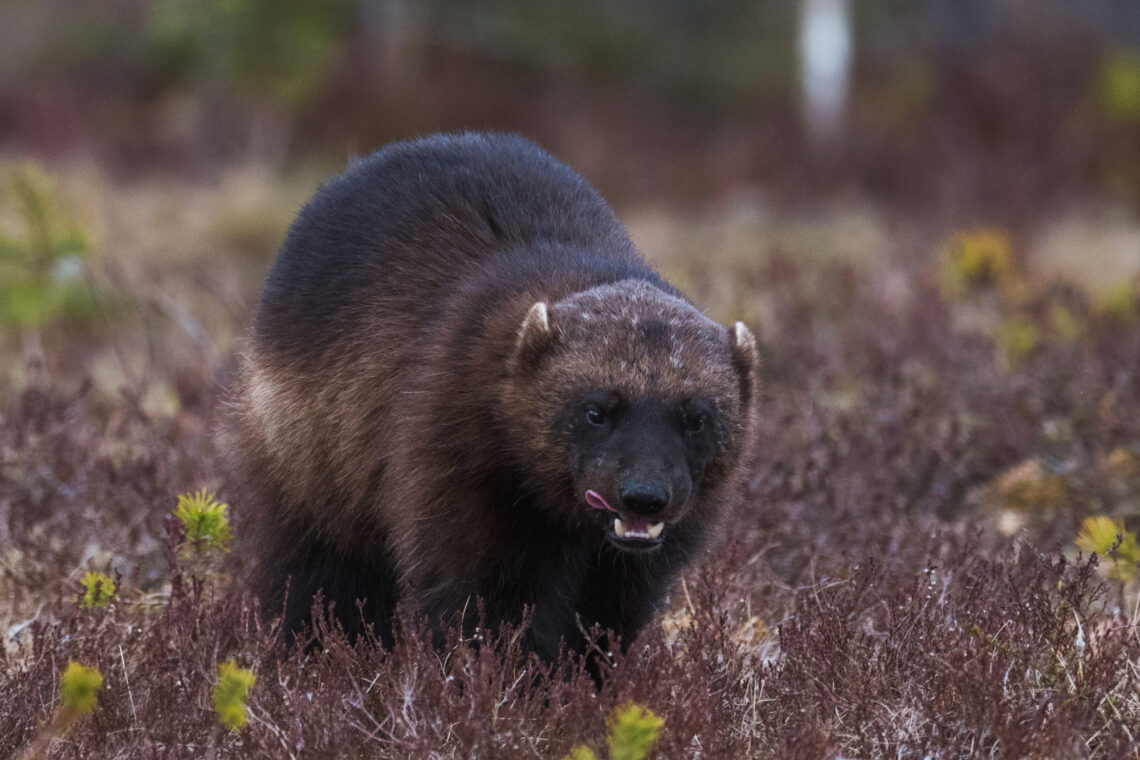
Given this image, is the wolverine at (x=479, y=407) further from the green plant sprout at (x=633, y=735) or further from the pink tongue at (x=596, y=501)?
the green plant sprout at (x=633, y=735)

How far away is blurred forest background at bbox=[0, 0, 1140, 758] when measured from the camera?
336cm

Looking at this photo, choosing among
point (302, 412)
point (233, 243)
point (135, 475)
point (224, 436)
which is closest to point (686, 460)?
point (302, 412)

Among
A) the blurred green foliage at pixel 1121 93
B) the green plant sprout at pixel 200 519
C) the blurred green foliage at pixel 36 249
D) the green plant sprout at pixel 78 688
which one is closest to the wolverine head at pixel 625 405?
the green plant sprout at pixel 200 519

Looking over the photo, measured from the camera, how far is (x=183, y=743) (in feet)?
10.4

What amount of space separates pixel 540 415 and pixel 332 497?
0.75 metres

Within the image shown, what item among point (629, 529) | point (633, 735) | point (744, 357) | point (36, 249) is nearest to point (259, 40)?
point (36, 249)

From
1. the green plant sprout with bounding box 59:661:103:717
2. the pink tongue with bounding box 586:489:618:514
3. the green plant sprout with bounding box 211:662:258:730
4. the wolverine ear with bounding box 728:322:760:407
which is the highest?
the wolverine ear with bounding box 728:322:760:407

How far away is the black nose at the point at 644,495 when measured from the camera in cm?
316

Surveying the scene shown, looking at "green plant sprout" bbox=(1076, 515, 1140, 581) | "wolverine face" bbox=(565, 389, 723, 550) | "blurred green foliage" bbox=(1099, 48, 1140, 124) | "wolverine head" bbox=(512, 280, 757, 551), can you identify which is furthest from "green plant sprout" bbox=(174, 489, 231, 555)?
"blurred green foliage" bbox=(1099, 48, 1140, 124)

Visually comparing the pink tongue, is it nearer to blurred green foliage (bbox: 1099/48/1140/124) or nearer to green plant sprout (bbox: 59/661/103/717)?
green plant sprout (bbox: 59/661/103/717)

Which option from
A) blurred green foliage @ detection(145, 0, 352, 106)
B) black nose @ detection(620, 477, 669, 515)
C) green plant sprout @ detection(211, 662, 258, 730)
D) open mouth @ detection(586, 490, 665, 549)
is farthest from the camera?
blurred green foliage @ detection(145, 0, 352, 106)

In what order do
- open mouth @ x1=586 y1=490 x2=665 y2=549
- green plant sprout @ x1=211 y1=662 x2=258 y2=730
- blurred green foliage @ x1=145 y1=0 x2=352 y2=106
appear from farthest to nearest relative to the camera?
1. blurred green foliage @ x1=145 y1=0 x2=352 y2=106
2. open mouth @ x1=586 y1=490 x2=665 y2=549
3. green plant sprout @ x1=211 y1=662 x2=258 y2=730

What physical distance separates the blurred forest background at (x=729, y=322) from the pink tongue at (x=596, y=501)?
375 millimetres

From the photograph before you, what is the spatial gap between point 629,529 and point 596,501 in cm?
10
